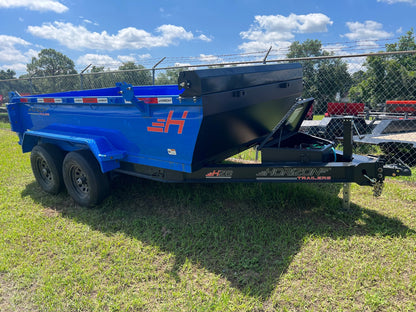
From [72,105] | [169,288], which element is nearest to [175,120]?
[169,288]

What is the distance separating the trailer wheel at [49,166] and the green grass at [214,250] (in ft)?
0.91

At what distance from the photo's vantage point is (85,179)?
406 centimetres

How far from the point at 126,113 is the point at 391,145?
14.9ft

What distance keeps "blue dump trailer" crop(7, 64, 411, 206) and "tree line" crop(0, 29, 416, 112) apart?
87.7 inches

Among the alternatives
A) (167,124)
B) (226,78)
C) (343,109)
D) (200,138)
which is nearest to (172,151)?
(167,124)

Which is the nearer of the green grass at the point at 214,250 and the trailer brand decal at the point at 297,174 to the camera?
the green grass at the point at 214,250

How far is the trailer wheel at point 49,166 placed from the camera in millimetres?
4465

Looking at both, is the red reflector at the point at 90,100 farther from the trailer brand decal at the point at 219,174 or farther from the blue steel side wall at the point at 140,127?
the trailer brand decal at the point at 219,174

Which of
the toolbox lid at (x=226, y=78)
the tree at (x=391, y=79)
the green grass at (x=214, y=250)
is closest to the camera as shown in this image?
the green grass at (x=214, y=250)

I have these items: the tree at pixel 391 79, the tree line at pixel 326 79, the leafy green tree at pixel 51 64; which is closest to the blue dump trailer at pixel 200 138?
the tree line at pixel 326 79

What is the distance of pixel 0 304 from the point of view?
259cm

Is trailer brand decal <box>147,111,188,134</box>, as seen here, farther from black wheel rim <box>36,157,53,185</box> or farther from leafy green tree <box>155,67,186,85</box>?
leafy green tree <box>155,67,186,85</box>

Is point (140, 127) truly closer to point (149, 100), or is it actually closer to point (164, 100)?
point (149, 100)

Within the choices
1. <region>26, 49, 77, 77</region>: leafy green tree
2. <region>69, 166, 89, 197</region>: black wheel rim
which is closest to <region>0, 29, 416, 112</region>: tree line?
<region>69, 166, 89, 197</region>: black wheel rim
